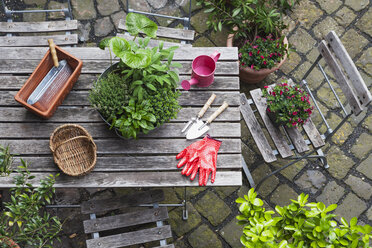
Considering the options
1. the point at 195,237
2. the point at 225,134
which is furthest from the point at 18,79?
the point at 195,237

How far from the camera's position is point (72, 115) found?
2756mm

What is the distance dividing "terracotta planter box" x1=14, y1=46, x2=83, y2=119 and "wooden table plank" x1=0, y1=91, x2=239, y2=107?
0.06m

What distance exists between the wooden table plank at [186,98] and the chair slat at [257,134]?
587 millimetres

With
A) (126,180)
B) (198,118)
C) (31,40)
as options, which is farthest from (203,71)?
(31,40)

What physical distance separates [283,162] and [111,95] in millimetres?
2158

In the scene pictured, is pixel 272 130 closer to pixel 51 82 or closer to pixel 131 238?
pixel 131 238

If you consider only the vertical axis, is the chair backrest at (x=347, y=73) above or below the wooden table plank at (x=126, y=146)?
above

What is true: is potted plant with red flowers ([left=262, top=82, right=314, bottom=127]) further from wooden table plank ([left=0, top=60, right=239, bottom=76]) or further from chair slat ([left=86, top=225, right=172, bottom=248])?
chair slat ([left=86, top=225, right=172, bottom=248])

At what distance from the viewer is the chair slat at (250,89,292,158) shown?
10.8ft

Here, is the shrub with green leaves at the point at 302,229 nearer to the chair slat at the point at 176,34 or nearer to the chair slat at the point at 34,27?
the chair slat at the point at 176,34

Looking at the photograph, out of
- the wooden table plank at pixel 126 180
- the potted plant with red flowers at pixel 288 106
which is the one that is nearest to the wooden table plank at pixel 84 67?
the potted plant with red flowers at pixel 288 106

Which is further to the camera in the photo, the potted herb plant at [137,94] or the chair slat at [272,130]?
the chair slat at [272,130]

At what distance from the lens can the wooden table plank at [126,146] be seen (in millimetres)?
2635

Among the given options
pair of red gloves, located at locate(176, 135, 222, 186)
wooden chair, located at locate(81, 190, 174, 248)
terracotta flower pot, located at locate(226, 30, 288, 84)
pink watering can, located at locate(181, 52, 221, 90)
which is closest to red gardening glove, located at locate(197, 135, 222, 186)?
pair of red gloves, located at locate(176, 135, 222, 186)
